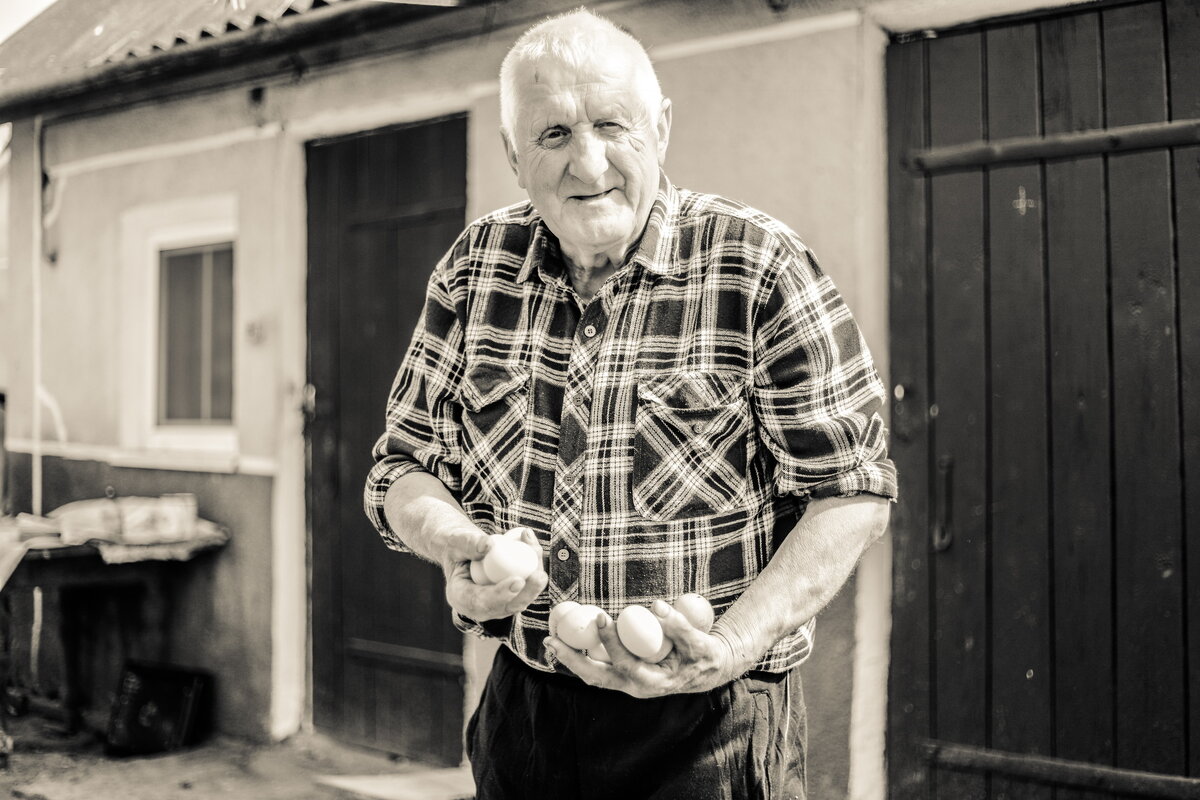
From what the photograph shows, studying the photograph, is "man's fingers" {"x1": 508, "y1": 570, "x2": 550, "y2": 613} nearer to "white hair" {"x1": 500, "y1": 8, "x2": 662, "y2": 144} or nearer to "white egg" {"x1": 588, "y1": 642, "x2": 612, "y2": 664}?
"white egg" {"x1": 588, "y1": 642, "x2": 612, "y2": 664}

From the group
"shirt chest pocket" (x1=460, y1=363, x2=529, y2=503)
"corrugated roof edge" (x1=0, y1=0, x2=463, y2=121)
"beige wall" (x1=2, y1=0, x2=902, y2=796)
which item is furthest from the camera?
"corrugated roof edge" (x1=0, y1=0, x2=463, y2=121)

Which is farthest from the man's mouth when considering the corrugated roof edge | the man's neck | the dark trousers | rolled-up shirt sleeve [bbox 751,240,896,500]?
the corrugated roof edge

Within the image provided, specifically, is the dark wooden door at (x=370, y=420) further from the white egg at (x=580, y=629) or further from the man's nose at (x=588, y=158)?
the white egg at (x=580, y=629)

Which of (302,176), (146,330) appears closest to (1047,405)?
(302,176)

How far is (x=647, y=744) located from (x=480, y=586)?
1.24 ft

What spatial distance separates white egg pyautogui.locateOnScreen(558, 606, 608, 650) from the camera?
1486 mm

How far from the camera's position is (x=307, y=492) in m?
5.24

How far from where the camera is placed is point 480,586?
5.12 feet

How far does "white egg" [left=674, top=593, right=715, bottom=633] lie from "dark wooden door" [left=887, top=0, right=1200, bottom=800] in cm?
210

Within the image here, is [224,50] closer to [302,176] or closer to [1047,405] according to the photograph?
[302,176]

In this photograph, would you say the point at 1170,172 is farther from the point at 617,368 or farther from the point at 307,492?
the point at 307,492

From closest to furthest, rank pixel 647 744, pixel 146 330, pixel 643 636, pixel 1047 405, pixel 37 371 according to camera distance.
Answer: pixel 643 636
pixel 647 744
pixel 1047 405
pixel 146 330
pixel 37 371

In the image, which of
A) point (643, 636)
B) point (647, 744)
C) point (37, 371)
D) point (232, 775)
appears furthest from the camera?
point (37, 371)

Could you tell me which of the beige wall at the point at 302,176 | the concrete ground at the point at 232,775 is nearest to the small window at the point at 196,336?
the beige wall at the point at 302,176
